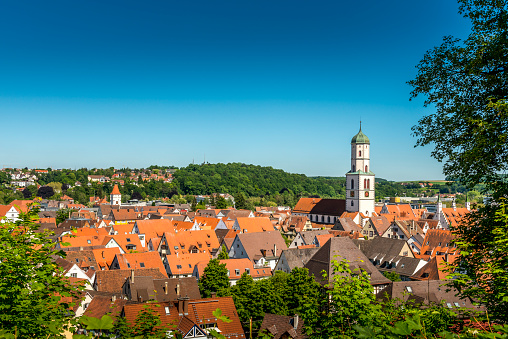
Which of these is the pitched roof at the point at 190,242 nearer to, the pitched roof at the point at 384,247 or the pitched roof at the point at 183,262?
the pitched roof at the point at 183,262

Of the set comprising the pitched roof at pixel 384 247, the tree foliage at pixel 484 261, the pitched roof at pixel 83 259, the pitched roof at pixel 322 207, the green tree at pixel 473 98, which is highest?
the green tree at pixel 473 98

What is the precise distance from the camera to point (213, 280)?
3100 centimetres

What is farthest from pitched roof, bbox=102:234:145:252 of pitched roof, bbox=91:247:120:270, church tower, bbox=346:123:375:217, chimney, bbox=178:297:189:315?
church tower, bbox=346:123:375:217

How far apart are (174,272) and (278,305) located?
567 inches

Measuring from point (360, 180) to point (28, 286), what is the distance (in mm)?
77956

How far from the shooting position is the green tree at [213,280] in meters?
30.8

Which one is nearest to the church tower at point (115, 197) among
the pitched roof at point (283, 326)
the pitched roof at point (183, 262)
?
the pitched roof at point (183, 262)

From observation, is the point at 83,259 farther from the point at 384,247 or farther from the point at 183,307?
the point at 384,247

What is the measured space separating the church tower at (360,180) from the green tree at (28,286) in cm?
7598

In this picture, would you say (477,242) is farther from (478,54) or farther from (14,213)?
(14,213)

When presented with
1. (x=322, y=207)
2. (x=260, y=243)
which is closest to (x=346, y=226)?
(x=322, y=207)

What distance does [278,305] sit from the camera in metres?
26.8

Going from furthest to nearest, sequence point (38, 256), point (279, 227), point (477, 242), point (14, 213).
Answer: point (279, 227)
point (14, 213)
point (477, 242)
point (38, 256)

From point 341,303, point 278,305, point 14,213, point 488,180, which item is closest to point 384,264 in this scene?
point 278,305
